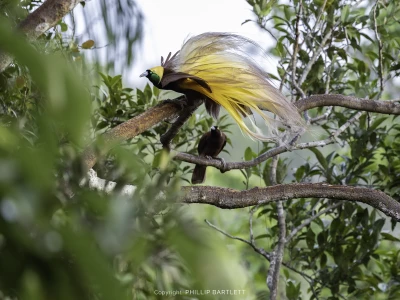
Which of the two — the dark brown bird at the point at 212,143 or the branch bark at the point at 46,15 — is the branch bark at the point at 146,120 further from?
the dark brown bird at the point at 212,143

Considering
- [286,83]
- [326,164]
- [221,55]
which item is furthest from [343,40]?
[221,55]

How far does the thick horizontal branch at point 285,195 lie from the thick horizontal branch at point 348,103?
0.39 m

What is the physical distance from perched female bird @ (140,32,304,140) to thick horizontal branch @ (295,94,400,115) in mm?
122

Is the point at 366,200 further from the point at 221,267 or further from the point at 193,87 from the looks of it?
the point at 221,267

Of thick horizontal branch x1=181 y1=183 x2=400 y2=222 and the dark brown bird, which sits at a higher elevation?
the dark brown bird

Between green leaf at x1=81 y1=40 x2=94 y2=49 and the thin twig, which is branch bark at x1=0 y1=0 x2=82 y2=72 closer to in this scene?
green leaf at x1=81 y1=40 x2=94 y2=49

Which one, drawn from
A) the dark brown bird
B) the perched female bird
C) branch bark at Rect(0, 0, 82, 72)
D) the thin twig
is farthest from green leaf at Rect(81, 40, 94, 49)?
the dark brown bird

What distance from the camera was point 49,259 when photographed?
22 cm

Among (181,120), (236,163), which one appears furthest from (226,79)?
(236,163)

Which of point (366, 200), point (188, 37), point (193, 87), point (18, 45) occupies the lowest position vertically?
point (366, 200)

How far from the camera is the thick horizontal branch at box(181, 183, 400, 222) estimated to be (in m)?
1.31

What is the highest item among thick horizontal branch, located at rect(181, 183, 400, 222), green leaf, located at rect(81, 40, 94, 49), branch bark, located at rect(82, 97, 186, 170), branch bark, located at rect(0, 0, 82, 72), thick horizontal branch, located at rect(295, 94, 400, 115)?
branch bark, located at rect(0, 0, 82, 72)

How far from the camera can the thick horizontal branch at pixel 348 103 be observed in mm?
1725

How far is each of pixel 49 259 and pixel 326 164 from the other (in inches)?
85.2
